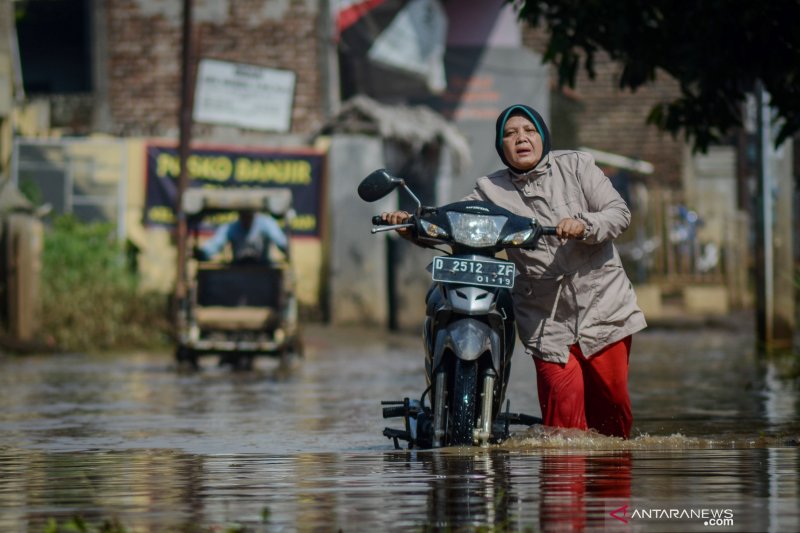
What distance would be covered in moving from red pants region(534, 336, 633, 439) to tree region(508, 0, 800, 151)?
265 centimetres

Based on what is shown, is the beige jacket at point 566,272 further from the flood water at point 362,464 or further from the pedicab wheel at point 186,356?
the pedicab wheel at point 186,356

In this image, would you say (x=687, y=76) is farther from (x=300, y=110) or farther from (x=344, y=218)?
(x=300, y=110)

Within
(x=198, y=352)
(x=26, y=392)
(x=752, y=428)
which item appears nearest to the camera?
(x=752, y=428)

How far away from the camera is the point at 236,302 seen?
67.4ft

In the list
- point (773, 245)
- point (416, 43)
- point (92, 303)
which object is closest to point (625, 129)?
point (416, 43)

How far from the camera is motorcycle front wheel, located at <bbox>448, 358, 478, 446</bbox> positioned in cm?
845

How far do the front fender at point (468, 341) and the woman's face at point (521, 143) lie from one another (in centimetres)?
78

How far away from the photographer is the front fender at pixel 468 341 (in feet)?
27.4

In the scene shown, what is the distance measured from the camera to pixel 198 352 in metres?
19.1

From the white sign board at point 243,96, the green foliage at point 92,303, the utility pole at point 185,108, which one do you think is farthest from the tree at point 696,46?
the white sign board at point 243,96

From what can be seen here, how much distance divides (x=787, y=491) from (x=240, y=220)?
Answer: 13.7m

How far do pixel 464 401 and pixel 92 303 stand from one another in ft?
49.9

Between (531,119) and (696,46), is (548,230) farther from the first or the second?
(696,46)

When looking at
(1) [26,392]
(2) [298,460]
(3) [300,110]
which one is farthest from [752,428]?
(3) [300,110]
